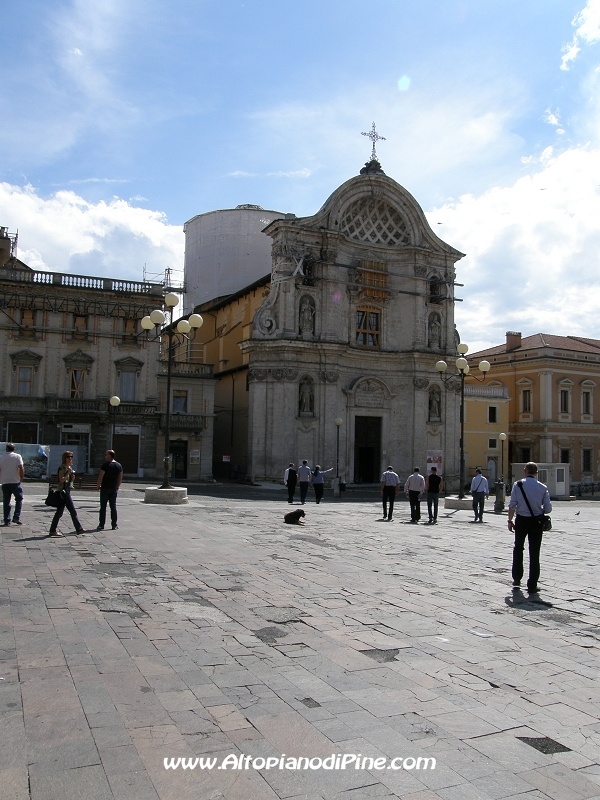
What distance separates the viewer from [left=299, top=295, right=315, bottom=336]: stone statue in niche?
1615 inches

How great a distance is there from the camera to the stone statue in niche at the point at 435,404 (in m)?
44.8

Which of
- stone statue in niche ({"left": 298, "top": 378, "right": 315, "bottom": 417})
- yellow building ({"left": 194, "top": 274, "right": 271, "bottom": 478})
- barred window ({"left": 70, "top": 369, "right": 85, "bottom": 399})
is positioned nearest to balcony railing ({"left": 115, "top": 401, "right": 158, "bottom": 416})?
barred window ({"left": 70, "top": 369, "right": 85, "bottom": 399})

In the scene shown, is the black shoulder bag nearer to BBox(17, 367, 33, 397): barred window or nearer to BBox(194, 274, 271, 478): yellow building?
BBox(194, 274, 271, 478): yellow building

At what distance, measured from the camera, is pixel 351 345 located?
140ft

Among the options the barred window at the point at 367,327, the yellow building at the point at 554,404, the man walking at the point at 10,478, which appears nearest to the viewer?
the man walking at the point at 10,478

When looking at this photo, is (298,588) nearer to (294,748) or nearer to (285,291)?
(294,748)

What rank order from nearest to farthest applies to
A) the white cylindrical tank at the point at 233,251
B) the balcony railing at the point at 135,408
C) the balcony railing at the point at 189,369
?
the balcony railing at the point at 135,408 → the balcony railing at the point at 189,369 → the white cylindrical tank at the point at 233,251

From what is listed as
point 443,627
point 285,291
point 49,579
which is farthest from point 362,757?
point 285,291

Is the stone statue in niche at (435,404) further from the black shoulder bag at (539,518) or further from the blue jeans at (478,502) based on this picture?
the black shoulder bag at (539,518)

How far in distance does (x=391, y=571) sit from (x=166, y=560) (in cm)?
342

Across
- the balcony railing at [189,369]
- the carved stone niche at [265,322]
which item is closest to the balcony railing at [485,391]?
the carved stone niche at [265,322]

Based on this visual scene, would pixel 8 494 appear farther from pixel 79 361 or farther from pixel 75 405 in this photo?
pixel 79 361

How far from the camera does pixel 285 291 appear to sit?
40.6 metres

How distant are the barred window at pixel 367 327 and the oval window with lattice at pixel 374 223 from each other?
4469 mm
